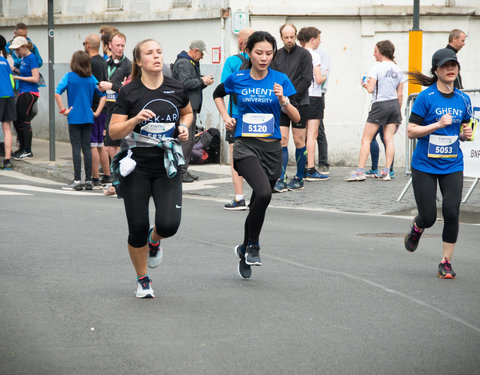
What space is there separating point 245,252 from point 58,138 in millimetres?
14662

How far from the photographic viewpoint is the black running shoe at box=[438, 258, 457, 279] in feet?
24.2

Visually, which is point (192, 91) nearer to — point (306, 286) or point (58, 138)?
point (306, 286)

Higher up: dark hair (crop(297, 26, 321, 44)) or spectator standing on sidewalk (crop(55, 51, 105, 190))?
dark hair (crop(297, 26, 321, 44))

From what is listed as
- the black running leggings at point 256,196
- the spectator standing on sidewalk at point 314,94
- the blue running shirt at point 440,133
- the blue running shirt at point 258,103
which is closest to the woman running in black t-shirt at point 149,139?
the black running leggings at point 256,196

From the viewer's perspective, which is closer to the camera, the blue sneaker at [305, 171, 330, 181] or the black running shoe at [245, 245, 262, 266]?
the black running shoe at [245, 245, 262, 266]

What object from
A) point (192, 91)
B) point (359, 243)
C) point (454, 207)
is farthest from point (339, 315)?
point (192, 91)

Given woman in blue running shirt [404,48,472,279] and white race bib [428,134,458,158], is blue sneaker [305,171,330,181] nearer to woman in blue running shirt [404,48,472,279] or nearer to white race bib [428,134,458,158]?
woman in blue running shirt [404,48,472,279]

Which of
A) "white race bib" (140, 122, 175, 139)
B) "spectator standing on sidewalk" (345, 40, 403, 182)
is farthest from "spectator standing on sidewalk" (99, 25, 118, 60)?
"white race bib" (140, 122, 175, 139)

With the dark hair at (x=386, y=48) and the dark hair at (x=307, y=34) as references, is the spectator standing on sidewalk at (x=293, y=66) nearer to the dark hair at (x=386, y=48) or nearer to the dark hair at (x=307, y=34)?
the dark hair at (x=307, y=34)

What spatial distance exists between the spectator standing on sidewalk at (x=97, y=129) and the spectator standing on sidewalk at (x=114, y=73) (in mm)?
168

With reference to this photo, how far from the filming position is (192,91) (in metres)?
13.4

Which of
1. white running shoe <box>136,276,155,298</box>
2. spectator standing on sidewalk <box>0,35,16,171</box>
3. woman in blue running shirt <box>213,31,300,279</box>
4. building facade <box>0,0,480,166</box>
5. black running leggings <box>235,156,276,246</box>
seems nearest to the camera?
white running shoe <box>136,276,155,298</box>

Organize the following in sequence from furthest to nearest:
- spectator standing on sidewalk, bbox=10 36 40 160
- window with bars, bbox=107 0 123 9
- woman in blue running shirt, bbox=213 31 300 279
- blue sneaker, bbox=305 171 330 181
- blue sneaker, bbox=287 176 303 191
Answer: window with bars, bbox=107 0 123 9
spectator standing on sidewalk, bbox=10 36 40 160
blue sneaker, bbox=305 171 330 181
blue sneaker, bbox=287 176 303 191
woman in blue running shirt, bbox=213 31 300 279

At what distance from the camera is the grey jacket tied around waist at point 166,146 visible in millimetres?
6164
